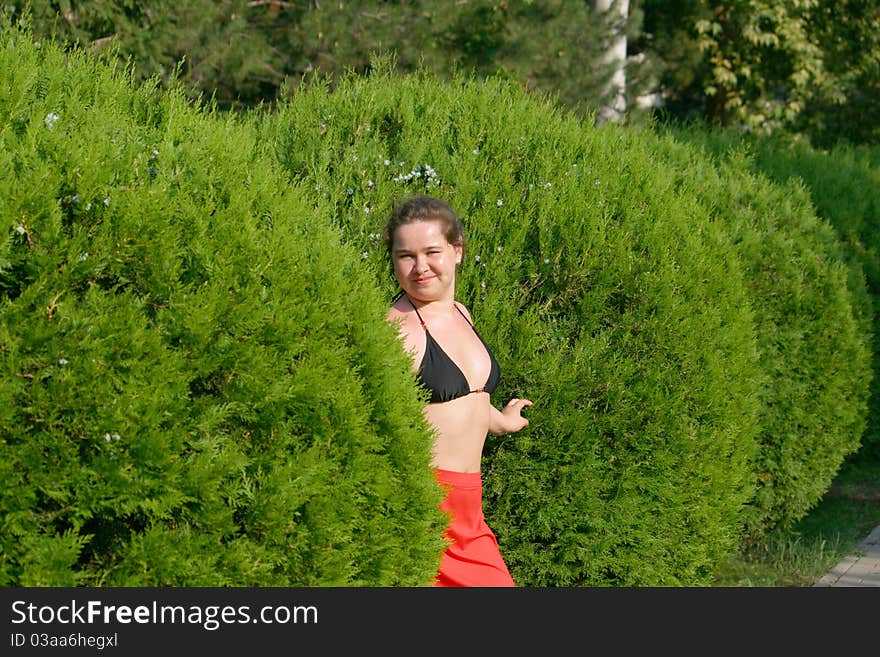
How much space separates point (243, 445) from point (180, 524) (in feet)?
0.84

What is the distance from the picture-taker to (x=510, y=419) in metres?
4.25

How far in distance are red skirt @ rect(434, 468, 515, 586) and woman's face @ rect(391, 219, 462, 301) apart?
654 mm

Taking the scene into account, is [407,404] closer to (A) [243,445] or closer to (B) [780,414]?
(A) [243,445]

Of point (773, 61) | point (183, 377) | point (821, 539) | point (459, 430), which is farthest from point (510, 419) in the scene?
point (773, 61)

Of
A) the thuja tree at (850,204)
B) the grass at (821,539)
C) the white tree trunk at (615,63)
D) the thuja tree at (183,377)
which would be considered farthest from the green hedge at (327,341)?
the white tree trunk at (615,63)

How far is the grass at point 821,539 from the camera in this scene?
21.0 ft

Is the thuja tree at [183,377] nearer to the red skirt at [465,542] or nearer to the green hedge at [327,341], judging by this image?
the green hedge at [327,341]

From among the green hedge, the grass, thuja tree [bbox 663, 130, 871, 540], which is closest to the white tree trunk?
the grass

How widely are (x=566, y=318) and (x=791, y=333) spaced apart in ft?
8.54

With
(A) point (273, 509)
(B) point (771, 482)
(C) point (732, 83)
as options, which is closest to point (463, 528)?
(A) point (273, 509)

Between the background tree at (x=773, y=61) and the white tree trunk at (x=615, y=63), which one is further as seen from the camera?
the background tree at (x=773, y=61)

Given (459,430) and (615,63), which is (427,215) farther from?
(615,63)

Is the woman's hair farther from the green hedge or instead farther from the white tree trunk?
the white tree trunk

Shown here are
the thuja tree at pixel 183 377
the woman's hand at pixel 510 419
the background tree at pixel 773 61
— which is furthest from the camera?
the background tree at pixel 773 61
